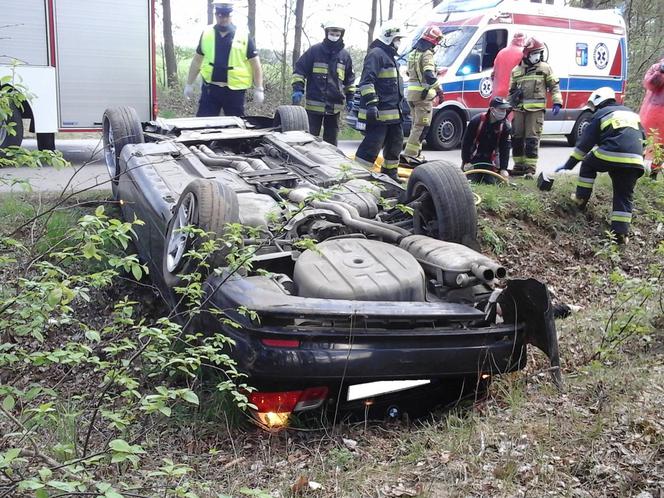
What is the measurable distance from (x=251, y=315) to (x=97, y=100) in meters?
7.43

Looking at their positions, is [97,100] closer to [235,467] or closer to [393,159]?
[393,159]

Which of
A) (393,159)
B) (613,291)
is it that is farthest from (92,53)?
(613,291)

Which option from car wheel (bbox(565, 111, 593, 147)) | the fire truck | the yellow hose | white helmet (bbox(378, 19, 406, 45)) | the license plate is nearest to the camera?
the license plate

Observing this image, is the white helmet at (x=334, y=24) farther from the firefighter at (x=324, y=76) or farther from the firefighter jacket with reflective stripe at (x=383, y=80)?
the firefighter jacket with reflective stripe at (x=383, y=80)

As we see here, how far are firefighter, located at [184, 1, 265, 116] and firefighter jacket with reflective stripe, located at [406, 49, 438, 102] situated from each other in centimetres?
182

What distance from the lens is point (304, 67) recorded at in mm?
7773

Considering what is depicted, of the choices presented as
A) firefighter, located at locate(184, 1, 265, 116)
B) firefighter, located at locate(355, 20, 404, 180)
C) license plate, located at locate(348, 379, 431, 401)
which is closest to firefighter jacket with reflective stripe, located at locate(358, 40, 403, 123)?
firefighter, located at locate(355, 20, 404, 180)

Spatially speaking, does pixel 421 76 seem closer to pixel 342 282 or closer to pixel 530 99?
pixel 530 99

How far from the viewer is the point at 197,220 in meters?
3.42

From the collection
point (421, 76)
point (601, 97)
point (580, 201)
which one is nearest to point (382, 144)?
point (421, 76)

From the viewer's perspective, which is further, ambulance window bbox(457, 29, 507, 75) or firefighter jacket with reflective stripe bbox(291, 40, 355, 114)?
ambulance window bbox(457, 29, 507, 75)

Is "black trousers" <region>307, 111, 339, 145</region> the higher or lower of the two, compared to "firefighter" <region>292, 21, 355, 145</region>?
lower

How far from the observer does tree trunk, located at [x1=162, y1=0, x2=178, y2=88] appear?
15594mm

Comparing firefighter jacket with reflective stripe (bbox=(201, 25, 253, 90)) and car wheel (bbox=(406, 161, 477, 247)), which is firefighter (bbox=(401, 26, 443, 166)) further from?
car wheel (bbox=(406, 161, 477, 247))
